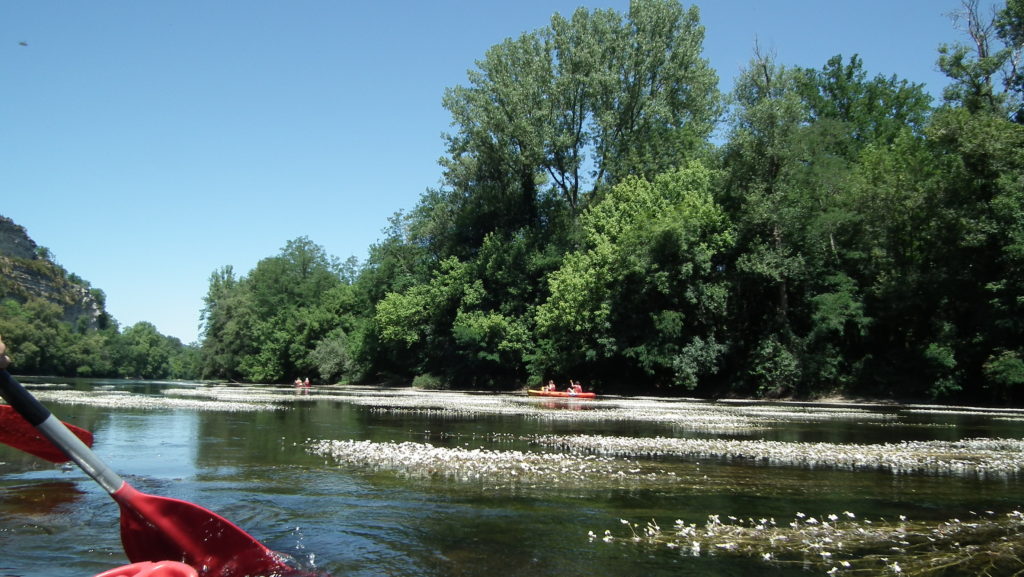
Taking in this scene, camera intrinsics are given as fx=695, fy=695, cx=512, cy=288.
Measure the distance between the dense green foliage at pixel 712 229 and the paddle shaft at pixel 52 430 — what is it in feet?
137

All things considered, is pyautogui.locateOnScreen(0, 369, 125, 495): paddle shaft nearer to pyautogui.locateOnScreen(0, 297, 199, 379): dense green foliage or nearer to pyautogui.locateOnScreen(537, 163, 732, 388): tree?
pyautogui.locateOnScreen(537, 163, 732, 388): tree

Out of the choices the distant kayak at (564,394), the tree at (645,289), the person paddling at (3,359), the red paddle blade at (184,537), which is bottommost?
the distant kayak at (564,394)

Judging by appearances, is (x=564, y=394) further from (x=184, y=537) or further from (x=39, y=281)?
(x=39, y=281)

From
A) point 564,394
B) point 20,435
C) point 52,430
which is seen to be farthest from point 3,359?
point 564,394

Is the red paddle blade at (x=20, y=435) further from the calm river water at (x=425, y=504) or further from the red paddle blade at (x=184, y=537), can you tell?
the red paddle blade at (x=184, y=537)

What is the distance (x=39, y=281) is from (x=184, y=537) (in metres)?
193

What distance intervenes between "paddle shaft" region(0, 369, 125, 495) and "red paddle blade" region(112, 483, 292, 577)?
0.37m

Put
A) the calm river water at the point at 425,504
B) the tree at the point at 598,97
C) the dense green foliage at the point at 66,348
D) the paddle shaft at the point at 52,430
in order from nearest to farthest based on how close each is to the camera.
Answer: the paddle shaft at the point at 52,430
the calm river water at the point at 425,504
the tree at the point at 598,97
the dense green foliage at the point at 66,348

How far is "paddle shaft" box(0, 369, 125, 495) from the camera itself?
6.02 meters

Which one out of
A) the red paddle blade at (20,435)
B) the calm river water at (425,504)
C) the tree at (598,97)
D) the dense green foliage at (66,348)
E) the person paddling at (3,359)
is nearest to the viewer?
the person paddling at (3,359)

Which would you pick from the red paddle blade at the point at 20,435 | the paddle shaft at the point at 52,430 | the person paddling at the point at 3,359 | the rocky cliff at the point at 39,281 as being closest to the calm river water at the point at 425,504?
the red paddle blade at the point at 20,435

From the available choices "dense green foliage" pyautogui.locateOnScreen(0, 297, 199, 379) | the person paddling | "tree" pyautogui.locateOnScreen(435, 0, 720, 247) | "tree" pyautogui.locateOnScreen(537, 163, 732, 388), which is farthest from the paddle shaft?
"dense green foliage" pyautogui.locateOnScreen(0, 297, 199, 379)

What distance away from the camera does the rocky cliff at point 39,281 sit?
15075 centimetres

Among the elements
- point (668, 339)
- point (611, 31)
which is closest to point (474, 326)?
point (668, 339)
